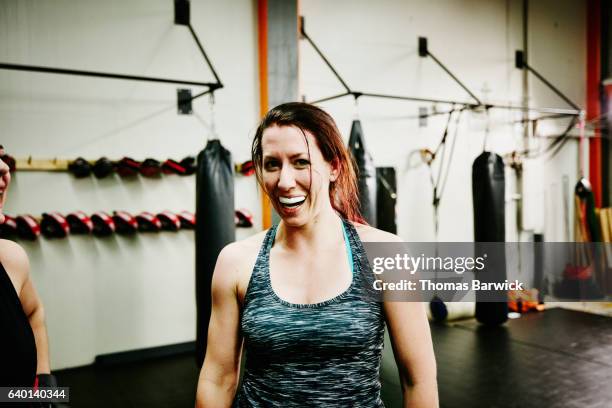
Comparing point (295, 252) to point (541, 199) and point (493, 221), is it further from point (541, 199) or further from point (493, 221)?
point (541, 199)

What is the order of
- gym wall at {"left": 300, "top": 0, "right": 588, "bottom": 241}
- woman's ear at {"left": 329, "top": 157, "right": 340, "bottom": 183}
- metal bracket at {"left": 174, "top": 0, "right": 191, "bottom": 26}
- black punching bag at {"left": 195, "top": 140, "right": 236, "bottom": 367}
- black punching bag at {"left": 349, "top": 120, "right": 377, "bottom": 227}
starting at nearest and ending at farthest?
woman's ear at {"left": 329, "top": 157, "right": 340, "bottom": 183} → black punching bag at {"left": 195, "top": 140, "right": 236, "bottom": 367} → black punching bag at {"left": 349, "top": 120, "right": 377, "bottom": 227} → metal bracket at {"left": 174, "top": 0, "right": 191, "bottom": 26} → gym wall at {"left": 300, "top": 0, "right": 588, "bottom": 241}

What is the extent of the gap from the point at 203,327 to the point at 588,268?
5.14m

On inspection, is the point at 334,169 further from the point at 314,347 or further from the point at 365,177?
the point at 365,177

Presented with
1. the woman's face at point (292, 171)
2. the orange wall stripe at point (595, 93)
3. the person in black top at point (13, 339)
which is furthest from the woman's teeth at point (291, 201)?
the orange wall stripe at point (595, 93)

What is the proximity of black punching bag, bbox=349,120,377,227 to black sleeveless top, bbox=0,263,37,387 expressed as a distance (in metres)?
2.70

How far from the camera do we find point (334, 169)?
4.57 ft

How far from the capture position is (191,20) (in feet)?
14.4

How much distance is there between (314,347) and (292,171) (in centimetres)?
45

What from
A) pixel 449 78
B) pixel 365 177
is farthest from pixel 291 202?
pixel 449 78

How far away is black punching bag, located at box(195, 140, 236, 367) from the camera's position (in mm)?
3234

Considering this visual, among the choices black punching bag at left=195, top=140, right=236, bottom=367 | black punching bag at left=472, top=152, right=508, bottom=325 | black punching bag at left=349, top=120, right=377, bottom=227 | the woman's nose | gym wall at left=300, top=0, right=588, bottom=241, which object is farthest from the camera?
gym wall at left=300, top=0, right=588, bottom=241

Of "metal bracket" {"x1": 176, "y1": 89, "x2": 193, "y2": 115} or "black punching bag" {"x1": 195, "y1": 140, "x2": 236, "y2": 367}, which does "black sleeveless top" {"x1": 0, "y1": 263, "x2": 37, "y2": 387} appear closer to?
"black punching bag" {"x1": 195, "y1": 140, "x2": 236, "y2": 367}

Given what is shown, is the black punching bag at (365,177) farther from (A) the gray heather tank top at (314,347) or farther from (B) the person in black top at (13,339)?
(B) the person in black top at (13,339)

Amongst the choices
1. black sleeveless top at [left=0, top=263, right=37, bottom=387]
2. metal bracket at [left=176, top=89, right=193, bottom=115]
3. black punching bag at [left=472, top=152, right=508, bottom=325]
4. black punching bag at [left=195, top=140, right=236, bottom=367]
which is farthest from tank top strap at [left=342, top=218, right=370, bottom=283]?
black punching bag at [left=472, top=152, right=508, bottom=325]
